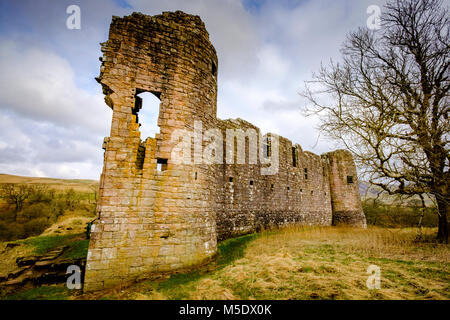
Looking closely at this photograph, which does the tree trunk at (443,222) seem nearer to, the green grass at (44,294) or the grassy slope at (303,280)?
the grassy slope at (303,280)

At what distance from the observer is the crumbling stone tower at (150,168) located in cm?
496

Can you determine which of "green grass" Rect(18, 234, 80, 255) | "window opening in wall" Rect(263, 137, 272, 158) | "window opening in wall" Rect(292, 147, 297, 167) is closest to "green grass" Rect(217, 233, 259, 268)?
"window opening in wall" Rect(263, 137, 272, 158)

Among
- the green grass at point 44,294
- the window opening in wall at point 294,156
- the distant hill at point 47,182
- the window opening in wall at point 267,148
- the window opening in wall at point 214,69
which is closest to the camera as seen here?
the green grass at point 44,294

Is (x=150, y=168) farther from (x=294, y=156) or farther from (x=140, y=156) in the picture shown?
(x=294, y=156)

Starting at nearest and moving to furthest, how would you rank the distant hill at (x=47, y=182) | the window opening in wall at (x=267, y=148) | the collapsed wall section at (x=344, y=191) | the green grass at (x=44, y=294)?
the green grass at (x=44, y=294) < the window opening in wall at (x=267, y=148) < the collapsed wall section at (x=344, y=191) < the distant hill at (x=47, y=182)

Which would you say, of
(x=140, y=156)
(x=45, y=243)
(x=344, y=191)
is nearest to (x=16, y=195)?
(x=45, y=243)

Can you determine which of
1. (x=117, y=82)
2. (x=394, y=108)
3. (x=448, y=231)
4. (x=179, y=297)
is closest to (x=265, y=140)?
(x=394, y=108)

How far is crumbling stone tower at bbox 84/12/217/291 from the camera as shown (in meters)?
4.96

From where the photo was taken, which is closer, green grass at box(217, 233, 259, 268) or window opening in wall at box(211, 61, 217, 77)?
green grass at box(217, 233, 259, 268)

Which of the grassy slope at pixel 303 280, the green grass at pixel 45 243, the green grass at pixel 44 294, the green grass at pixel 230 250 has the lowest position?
the green grass at pixel 45 243

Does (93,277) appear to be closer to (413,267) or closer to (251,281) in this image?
(251,281)

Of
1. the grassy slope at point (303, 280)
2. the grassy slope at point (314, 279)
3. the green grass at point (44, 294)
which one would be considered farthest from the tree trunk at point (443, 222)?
the green grass at point (44, 294)

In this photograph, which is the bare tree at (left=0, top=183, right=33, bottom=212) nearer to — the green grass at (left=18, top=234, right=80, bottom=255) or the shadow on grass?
the green grass at (left=18, top=234, right=80, bottom=255)
